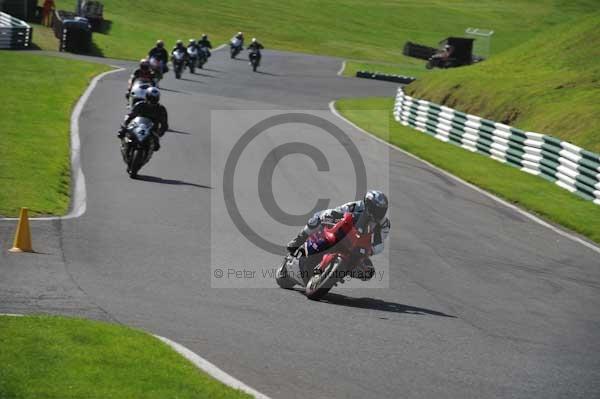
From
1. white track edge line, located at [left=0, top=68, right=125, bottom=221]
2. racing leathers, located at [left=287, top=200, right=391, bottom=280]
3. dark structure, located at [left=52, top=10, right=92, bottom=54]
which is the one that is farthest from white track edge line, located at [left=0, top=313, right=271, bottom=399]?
dark structure, located at [left=52, top=10, right=92, bottom=54]

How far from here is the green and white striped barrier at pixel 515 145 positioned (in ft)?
75.0

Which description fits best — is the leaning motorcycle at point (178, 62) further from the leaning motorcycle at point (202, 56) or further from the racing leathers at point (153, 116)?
the racing leathers at point (153, 116)

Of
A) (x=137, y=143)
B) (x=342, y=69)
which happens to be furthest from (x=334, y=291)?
(x=342, y=69)

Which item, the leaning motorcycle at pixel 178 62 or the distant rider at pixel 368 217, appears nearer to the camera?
the distant rider at pixel 368 217

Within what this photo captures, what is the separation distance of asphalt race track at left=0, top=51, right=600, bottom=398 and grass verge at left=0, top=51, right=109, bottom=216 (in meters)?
0.73

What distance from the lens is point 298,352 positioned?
9734mm

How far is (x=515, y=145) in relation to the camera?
89.8 ft

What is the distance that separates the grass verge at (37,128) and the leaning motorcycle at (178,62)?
2.90m

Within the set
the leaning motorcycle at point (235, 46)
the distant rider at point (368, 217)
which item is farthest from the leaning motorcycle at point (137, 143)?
the leaning motorcycle at point (235, 46)

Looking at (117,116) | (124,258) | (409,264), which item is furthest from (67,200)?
(117,116)

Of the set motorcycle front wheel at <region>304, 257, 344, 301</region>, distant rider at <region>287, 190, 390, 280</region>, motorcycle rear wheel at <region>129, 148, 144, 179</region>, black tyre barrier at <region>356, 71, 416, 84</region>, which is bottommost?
black tyre barrier at <region>356, 71, 416, 84</region>

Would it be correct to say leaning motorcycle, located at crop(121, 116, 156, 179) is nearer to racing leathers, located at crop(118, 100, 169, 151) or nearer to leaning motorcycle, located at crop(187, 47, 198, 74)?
racing leathers, located at crop(118, 100, 169, 151)

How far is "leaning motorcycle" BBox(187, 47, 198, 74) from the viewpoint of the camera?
4728cm

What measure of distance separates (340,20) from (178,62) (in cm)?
4872
